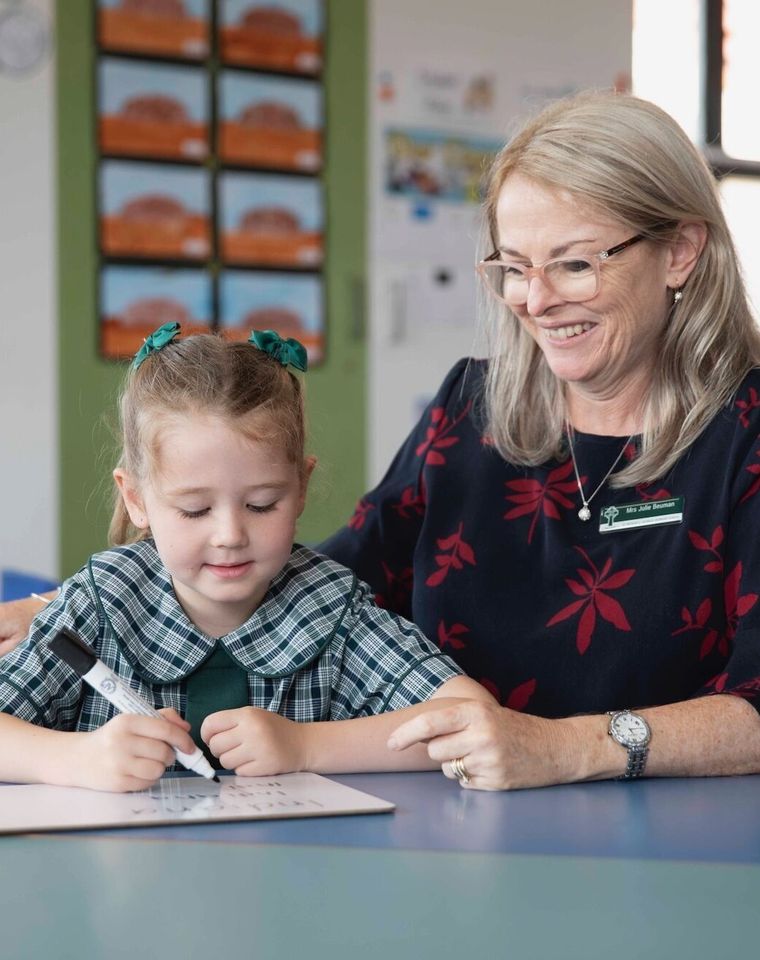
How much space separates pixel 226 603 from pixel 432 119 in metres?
3.90

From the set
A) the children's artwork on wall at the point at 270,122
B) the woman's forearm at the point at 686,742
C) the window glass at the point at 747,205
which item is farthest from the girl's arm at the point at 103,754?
the window glass at the point at 747,205

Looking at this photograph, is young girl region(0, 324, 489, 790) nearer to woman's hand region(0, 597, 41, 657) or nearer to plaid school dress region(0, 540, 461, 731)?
plaid school dress region(0, 540, 461, 731)

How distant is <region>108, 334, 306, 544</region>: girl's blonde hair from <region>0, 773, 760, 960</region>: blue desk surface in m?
0.48

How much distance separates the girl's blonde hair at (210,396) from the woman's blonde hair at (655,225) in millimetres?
409

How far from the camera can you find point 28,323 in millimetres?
4180

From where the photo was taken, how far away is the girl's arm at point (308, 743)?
115 centimetres

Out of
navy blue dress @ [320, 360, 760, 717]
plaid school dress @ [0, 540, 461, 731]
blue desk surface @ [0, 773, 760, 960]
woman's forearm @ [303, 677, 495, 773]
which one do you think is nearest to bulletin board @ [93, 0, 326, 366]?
navy blue dress @ [320, 360, 760, 717]

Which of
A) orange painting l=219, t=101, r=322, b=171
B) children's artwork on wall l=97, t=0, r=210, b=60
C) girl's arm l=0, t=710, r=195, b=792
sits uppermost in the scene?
children's artwork on wall l=97, t=0, r=210, b=60

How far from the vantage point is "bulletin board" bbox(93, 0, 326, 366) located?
4348 mm

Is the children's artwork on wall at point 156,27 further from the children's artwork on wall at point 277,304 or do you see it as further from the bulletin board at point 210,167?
the children's artwork on wall at point 277,304

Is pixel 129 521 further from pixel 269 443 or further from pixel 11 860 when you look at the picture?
pixel 11 860

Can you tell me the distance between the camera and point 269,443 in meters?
1.32

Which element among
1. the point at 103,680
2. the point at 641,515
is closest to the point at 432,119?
the point at 641,515

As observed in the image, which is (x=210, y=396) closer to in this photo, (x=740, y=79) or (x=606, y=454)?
(x=606, y=454)
